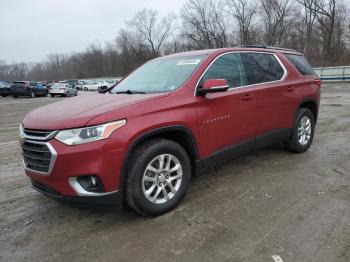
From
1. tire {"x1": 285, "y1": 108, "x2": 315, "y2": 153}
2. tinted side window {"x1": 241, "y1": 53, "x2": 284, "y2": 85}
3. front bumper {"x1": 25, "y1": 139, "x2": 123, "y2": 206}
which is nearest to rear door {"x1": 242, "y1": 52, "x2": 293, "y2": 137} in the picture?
tinted side window {"x1": 241, "y1": 53, "x2": 284, "y2": 85}

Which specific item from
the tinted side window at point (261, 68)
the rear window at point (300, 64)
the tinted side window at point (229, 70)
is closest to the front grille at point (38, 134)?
the tinted side window at point (229, 70)

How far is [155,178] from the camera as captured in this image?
3.37 meters

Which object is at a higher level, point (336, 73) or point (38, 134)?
point (336, 73)

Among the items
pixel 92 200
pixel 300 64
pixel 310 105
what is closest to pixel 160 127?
pixel 92 200

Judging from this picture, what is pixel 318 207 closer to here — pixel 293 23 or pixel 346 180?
pixel 346 180

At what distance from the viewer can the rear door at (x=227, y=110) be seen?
12.3 ft

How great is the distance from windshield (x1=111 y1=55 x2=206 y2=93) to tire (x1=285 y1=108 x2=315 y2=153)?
2.26 meters

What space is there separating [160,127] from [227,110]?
3.58ft

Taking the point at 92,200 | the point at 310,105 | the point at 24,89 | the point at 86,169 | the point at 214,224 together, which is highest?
the point at 24,89

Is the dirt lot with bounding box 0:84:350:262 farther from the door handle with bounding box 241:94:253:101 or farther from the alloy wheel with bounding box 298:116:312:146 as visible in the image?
the door handle with bounding box 241:94:253:101

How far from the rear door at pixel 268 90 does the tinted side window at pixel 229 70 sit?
0.13m

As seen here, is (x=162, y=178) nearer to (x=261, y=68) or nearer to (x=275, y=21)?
(x=261, y=68)

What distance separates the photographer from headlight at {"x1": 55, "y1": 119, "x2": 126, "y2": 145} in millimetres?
2887

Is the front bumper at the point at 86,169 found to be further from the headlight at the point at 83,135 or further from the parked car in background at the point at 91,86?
the parked car in background at the point at 91,86
